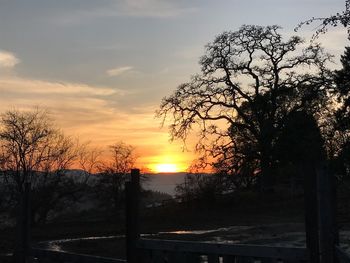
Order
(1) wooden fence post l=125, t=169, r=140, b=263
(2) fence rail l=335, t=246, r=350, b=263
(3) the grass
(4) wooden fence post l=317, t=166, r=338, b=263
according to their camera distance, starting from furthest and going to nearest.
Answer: (3) the grass, (1) wooden fence post l=125, t=169, r=140, b=263, (4) wooden fence post l=317, t=166, r=338, b=263, (2) fence rail l=335, t=246, r=350, b=263

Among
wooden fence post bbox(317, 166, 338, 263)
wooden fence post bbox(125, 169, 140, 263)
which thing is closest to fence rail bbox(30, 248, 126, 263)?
wooden fence post bbox(125, 169, 140, 263)

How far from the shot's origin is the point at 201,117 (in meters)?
49.0

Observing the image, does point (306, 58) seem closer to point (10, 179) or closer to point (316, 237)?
point (10, 179)

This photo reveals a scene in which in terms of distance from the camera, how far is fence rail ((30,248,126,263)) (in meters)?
→ 8.24

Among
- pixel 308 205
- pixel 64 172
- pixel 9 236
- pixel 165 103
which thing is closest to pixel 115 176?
pixel 64 172

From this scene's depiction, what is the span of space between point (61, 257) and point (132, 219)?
1742 millimetres

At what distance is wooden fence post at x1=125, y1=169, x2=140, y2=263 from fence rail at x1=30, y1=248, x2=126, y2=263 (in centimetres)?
38

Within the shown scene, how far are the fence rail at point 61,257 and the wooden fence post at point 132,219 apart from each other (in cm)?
38

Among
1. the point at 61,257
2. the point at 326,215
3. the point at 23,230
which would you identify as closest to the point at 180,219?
→ the point at 23,230

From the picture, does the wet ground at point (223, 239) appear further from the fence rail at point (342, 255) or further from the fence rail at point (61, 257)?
the fence rail at point (342, 255)

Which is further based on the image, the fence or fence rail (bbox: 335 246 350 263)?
the fence

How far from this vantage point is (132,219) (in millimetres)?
7832

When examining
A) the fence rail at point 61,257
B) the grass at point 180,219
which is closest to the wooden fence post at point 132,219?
the fence rail at point 61,257

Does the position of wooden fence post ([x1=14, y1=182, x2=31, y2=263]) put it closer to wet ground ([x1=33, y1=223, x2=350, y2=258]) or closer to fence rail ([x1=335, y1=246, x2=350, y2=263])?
fence rail ([x1=335, y1=246, x2=350, y2=263])
